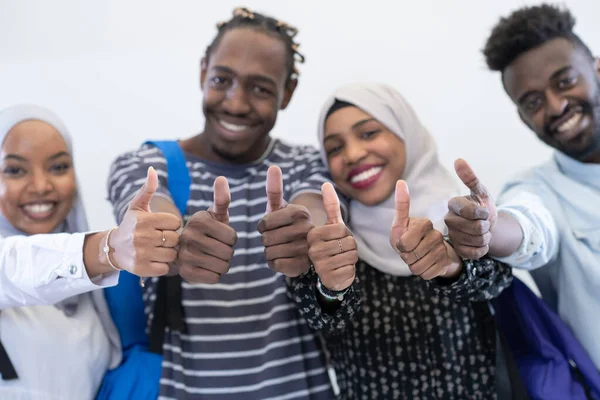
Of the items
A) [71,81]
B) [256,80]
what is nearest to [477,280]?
[256,80]

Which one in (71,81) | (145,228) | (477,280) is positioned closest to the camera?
(145,228)

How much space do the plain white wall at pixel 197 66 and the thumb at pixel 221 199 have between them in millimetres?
909

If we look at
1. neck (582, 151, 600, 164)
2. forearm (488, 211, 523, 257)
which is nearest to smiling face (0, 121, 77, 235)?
forearm (488, 211, 523, 257)

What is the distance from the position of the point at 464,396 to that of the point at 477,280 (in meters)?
0.26

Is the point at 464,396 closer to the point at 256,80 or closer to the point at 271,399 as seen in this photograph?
the point at 271,399

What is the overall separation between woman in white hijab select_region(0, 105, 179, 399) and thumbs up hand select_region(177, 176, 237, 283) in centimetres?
3

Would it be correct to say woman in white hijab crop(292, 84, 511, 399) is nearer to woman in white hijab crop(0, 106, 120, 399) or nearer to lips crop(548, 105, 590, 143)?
lips crop(548, 105, 590, 143)

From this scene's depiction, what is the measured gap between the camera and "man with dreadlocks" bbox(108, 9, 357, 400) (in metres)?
0.99

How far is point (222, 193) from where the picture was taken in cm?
81

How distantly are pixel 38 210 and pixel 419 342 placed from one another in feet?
2.70

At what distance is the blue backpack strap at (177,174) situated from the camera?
107cm

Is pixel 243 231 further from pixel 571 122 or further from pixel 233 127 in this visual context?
pixel 571 122

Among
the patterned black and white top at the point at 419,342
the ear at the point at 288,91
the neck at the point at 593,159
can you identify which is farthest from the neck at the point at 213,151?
the neck at the point at 593,159

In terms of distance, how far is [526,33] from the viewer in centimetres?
126
